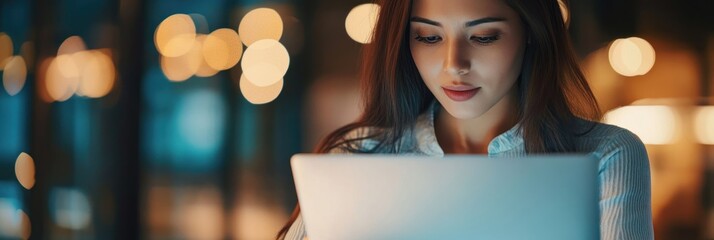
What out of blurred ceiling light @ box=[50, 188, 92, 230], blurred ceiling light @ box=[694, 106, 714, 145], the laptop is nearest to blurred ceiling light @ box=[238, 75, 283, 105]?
blurred ceiling light @ box=[50, 188, 92, 230]

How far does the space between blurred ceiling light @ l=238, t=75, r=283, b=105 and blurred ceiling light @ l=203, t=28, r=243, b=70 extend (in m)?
0.14

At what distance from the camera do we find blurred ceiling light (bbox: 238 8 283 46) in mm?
4688

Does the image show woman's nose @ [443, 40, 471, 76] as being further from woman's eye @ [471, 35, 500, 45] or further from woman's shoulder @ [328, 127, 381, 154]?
woman's shoulder @ [328, 127, 381, 154]

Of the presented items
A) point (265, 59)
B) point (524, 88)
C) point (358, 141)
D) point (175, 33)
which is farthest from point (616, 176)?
point (175, 33)

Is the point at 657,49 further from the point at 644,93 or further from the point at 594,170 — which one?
the point at 594,170

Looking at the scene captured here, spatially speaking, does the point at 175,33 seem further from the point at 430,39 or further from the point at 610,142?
the point at 610,142

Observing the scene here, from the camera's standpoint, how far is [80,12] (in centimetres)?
438

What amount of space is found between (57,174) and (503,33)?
10.8ft

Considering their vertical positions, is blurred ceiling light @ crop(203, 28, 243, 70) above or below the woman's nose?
below

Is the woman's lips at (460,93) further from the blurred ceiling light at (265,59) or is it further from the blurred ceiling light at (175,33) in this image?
the blurred ceiling light at (175,33)

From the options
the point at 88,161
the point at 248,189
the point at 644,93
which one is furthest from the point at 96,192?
the point at 644,93

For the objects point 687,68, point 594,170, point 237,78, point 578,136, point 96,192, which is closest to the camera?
point 594,170

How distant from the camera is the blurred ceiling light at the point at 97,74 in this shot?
14.4ft

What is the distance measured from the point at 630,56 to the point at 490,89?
2.73 metres
